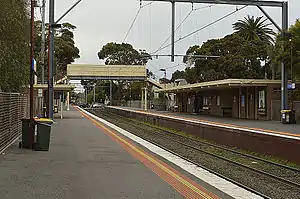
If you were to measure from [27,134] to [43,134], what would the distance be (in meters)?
0.68

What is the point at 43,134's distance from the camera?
15055mm

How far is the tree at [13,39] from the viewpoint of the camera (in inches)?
544

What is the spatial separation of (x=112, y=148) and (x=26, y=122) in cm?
324

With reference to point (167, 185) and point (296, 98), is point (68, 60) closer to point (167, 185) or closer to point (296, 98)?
point (296, 98)

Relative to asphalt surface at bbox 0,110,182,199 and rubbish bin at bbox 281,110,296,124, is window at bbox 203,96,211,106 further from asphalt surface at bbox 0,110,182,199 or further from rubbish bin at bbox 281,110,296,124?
asphalt surface at bbox 0,110,182,199

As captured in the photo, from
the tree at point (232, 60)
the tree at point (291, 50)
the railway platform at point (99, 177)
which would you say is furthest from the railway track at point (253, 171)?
the tree at point (232, 60)

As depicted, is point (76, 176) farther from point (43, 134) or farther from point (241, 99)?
point (241, 99)

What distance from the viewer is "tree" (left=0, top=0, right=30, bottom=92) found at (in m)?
13.8

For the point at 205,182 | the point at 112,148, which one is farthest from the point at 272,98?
the point at 205,182

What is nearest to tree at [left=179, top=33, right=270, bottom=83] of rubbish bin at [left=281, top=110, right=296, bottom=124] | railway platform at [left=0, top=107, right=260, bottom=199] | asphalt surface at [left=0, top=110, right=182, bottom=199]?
rubbish bin at [left=281, top=110, right=296, bottom=124]

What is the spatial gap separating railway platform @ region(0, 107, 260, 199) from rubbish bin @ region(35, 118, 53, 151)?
31 centimetres

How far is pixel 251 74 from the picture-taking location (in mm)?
63750

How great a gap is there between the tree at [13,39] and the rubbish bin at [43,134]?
2.25 metres

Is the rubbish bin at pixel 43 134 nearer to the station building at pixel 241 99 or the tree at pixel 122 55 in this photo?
the station building at pixel 241 99
